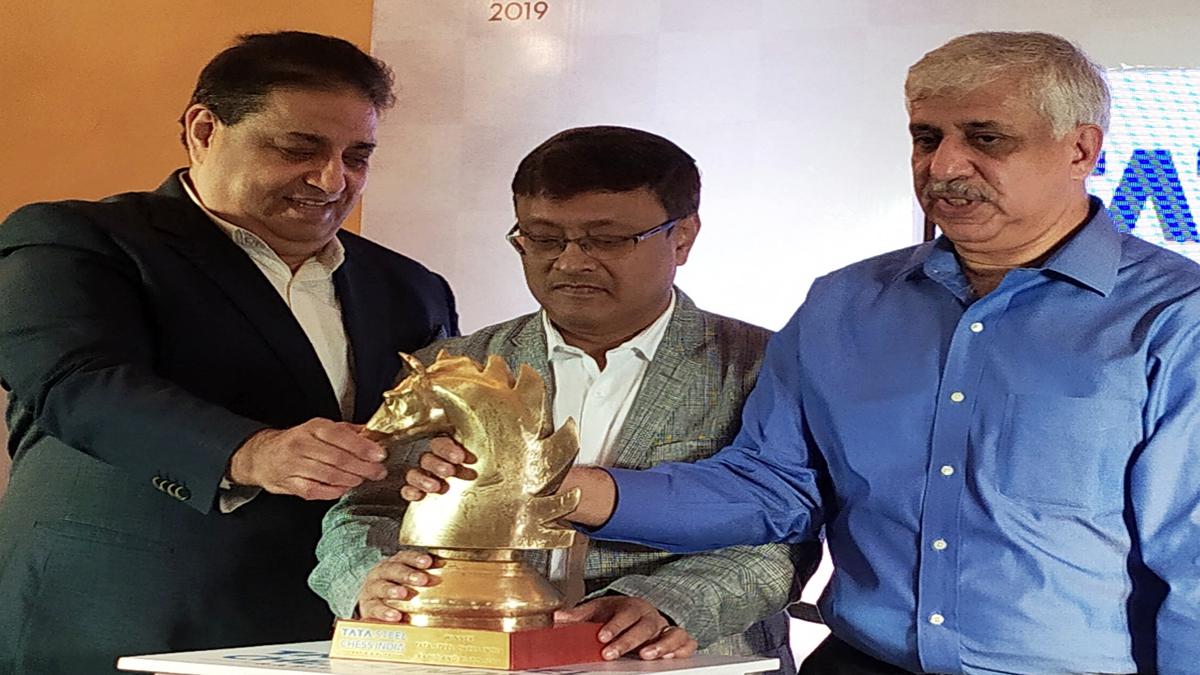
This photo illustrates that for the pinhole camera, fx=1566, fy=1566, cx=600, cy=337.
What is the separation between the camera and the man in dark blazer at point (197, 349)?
2438 mm

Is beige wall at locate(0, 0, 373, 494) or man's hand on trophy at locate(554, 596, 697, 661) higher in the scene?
beige wall at locate(0, 0, 373, 494)

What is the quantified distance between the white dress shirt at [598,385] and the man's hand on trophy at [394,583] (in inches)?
18.4

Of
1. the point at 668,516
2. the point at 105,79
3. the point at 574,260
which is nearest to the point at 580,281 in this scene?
the point at 574,260

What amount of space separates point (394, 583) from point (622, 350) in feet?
2.07

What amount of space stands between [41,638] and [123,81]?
6.06 ft

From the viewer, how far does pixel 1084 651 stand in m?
2.00

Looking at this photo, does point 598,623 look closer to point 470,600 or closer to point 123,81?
point 470,600

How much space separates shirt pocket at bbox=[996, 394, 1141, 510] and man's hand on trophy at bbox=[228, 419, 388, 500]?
82 cm

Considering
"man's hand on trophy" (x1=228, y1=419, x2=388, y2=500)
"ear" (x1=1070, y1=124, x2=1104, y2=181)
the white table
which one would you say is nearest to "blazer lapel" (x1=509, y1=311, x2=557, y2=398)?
"man's hand on trophy" (x1=228, y1=419, x2=388, y2=500)

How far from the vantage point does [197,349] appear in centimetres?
255

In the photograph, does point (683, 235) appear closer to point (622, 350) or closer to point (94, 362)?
point (622, 350)

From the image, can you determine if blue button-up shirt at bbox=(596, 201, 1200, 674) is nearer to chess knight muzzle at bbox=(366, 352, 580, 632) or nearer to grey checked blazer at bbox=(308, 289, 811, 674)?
grey checked blazer at bbox=(308, 289, 811, 674)

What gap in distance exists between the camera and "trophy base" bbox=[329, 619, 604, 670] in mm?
1783

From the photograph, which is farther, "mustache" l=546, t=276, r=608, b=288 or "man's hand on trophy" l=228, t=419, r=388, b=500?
"mustache" l=546, t=276, r=608, b=288
